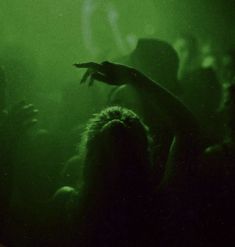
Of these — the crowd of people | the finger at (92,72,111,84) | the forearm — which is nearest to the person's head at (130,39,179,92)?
the crowd of people

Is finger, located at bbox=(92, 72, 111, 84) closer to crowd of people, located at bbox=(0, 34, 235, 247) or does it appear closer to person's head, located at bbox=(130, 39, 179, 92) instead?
crowd of people, located at bbox=(0, 34, 235, 247)

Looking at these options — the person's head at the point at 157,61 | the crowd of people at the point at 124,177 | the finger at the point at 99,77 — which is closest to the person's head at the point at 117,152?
the crowd of people at the point at 124,177

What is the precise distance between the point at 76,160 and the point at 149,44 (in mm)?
1427

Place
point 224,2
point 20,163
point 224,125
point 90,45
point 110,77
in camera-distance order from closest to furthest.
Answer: point 110,77 < point 20,163 < point 224,125 < point 224,2 < point 90,45

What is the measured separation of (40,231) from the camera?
221 cm

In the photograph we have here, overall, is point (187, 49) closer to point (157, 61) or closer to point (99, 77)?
point (157, 61)

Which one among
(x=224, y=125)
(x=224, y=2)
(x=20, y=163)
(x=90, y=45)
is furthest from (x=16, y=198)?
(x=90, y=45)

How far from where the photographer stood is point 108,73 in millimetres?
2031

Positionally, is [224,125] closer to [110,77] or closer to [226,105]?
[226,105]

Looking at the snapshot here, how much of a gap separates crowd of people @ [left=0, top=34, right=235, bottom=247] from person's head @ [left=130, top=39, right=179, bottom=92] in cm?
56

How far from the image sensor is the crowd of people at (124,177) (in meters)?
1.83

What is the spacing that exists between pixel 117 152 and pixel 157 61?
1.73 meters

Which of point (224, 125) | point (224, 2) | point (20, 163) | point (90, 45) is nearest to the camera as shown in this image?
point (20, 163)

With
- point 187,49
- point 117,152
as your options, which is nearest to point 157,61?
point 117,152
